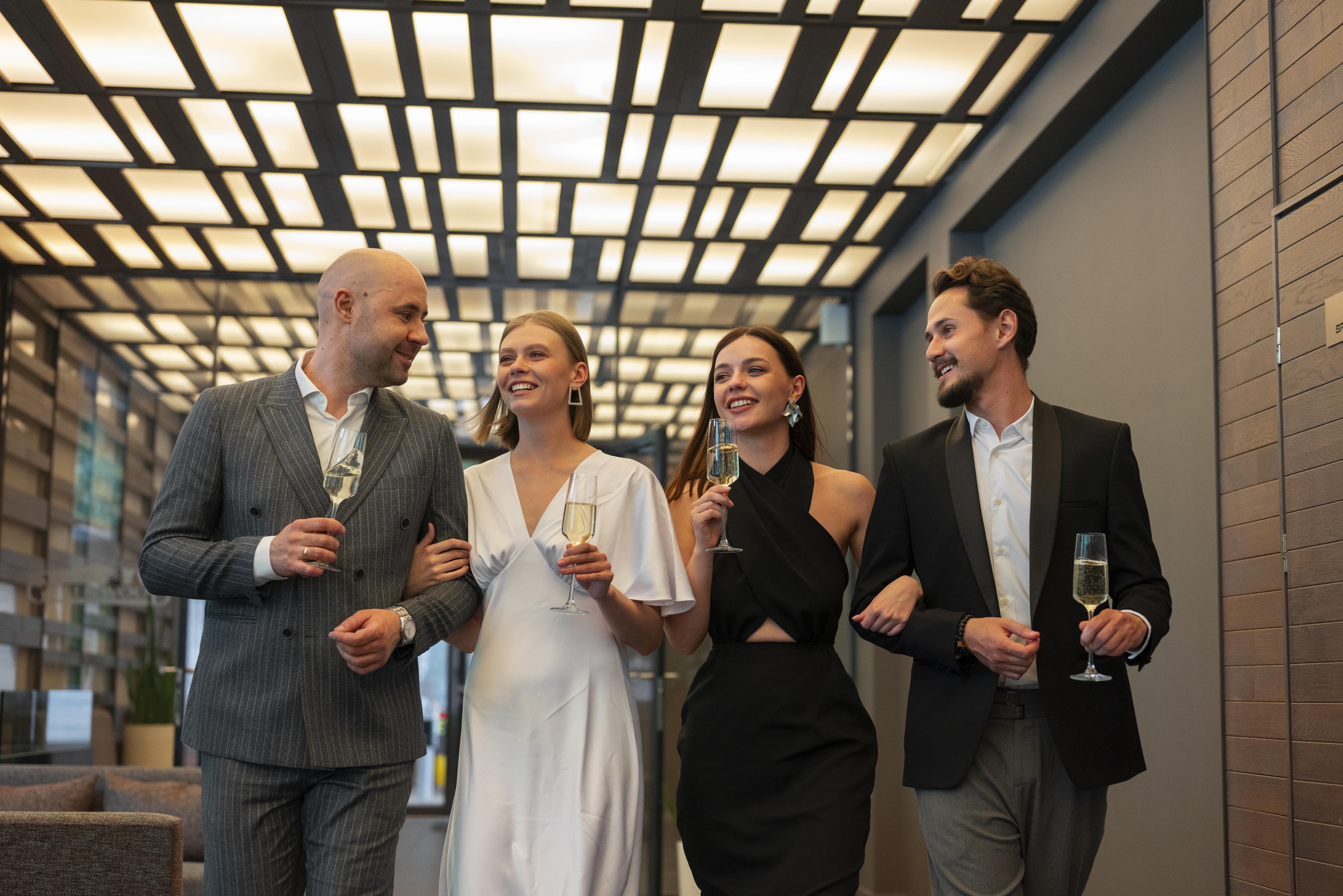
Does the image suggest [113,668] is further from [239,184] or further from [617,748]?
[617,748]

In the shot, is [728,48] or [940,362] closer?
[940,362]

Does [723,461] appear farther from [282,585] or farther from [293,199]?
[293,199]

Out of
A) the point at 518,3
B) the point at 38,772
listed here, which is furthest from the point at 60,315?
the point at 518,3

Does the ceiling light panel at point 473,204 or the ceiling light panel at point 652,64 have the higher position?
the ceiling light panel at point 652,64

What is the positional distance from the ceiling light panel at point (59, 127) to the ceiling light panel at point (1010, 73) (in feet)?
13.0

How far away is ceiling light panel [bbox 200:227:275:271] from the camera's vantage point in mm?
6805

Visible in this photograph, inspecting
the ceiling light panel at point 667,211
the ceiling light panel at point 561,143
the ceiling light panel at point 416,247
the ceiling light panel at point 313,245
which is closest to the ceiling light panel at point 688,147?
the ceiling light panel at point 667,211

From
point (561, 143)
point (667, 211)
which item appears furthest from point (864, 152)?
point (561, 143)

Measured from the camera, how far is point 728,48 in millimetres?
4738

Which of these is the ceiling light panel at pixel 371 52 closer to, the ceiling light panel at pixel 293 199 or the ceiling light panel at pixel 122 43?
the ceiling light panel at pixel 122 43

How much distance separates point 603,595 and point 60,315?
6442 millimetres

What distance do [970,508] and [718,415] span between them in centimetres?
85

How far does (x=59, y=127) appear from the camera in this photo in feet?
18.0

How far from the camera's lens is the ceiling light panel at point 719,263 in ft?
22.8
